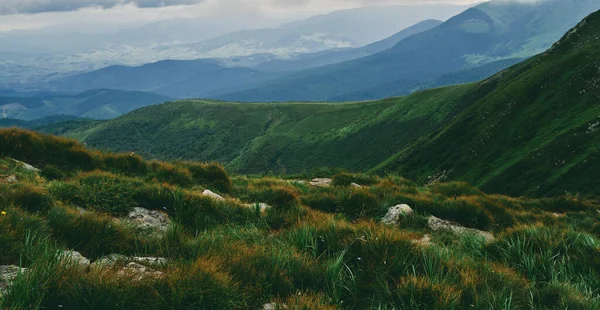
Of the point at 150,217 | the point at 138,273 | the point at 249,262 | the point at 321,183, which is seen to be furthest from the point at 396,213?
the point at 321,183

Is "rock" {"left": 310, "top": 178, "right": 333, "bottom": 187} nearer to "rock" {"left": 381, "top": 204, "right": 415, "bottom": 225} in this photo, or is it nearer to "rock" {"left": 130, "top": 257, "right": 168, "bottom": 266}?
"rock" {"left": 381, "top": 204, "right": 415, "bottom": 225}

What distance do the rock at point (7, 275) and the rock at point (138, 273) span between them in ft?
3.15

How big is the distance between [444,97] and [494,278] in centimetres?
17597

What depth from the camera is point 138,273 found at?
3910 mm

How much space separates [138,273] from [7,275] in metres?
1.44

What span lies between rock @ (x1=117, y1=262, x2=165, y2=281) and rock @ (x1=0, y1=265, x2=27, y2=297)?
37.8 inches

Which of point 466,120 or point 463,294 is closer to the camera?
point 463,294

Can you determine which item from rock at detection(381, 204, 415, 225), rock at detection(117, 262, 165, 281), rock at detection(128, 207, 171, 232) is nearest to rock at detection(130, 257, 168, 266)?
rock at detection(117, 262, 165, 281)

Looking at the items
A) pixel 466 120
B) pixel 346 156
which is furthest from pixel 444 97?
pixel 466 120

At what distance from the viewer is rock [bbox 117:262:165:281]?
3.76 metres

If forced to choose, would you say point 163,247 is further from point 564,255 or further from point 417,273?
point 564,255

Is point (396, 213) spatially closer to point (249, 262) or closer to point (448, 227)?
point (448, 227)

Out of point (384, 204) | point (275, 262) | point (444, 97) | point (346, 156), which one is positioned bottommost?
point (346, 156)

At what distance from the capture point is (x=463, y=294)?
4.04 m
